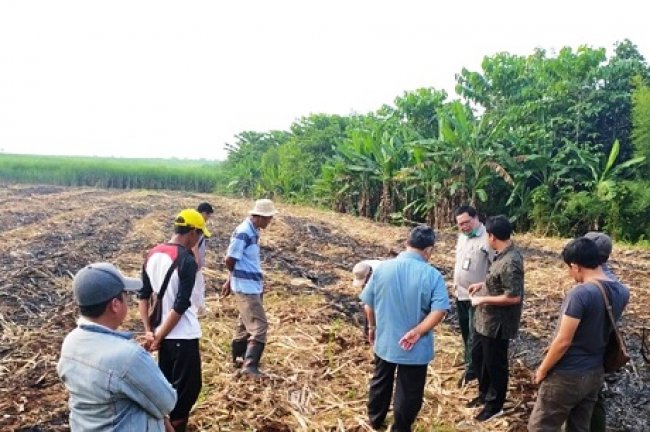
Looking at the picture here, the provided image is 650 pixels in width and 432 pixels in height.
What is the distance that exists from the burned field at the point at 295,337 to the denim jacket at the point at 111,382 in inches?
87.9

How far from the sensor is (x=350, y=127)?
2517cm

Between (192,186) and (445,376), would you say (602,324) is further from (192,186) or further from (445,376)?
(192,186)

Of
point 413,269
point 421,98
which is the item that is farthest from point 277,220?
point 413,269

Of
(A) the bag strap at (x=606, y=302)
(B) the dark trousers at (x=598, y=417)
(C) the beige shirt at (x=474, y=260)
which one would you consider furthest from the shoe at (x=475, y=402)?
(A) the bag strap at (x=606, y=302)

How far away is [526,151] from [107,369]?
51.1ft

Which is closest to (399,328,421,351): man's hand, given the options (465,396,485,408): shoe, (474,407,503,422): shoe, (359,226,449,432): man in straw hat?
(359,226,449,432): man in straw hat

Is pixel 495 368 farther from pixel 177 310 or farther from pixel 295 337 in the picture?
pixel 295 337

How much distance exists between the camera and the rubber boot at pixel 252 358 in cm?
521

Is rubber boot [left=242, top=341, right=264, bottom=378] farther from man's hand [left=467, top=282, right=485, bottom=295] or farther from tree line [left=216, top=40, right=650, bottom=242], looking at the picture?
tree line [left=216, top=40, right=650, bottom=242]

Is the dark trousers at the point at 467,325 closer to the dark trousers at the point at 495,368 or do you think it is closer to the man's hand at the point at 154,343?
the dark trousers at the point at 495,368

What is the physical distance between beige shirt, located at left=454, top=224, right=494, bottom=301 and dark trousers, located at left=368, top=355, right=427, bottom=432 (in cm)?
116

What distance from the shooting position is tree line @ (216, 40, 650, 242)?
47.6 feet

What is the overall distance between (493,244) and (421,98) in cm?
1670

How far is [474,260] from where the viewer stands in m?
4.84
